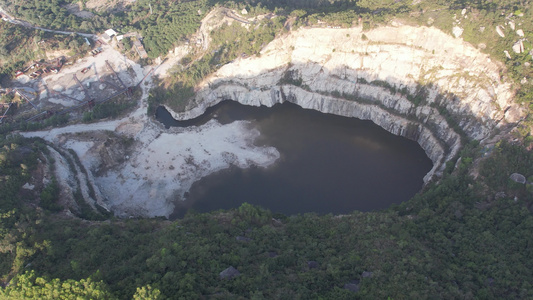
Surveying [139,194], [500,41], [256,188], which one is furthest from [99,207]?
[500,41]

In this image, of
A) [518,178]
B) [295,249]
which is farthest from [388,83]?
[295,249]

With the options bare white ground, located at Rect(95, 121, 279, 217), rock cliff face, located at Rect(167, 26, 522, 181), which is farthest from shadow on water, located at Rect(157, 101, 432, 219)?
rock cliff face, located at Rect(167, 26, 522, 181)

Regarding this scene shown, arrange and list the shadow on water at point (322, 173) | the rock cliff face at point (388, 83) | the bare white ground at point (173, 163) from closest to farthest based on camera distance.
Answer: the shadow on water at point (322, 173), the rock cliff face at point (388, 83), the bare white ground at point (173, 163)

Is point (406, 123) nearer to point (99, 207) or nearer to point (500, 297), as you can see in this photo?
point (500, 297)

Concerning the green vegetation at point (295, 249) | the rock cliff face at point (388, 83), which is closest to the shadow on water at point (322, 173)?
the rock cliff face at point (388, 83)

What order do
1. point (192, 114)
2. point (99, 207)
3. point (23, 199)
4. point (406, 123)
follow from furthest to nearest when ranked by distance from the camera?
point (192, 114) → point (406, 123) → point (99, 207) → point (23, 199)

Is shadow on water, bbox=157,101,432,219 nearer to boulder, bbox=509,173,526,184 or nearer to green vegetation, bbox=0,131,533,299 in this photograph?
green vegetation, bbox=0,131,533,299

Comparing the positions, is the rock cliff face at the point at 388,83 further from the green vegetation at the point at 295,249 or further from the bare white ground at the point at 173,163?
the green vegetation at the point at 295,249
